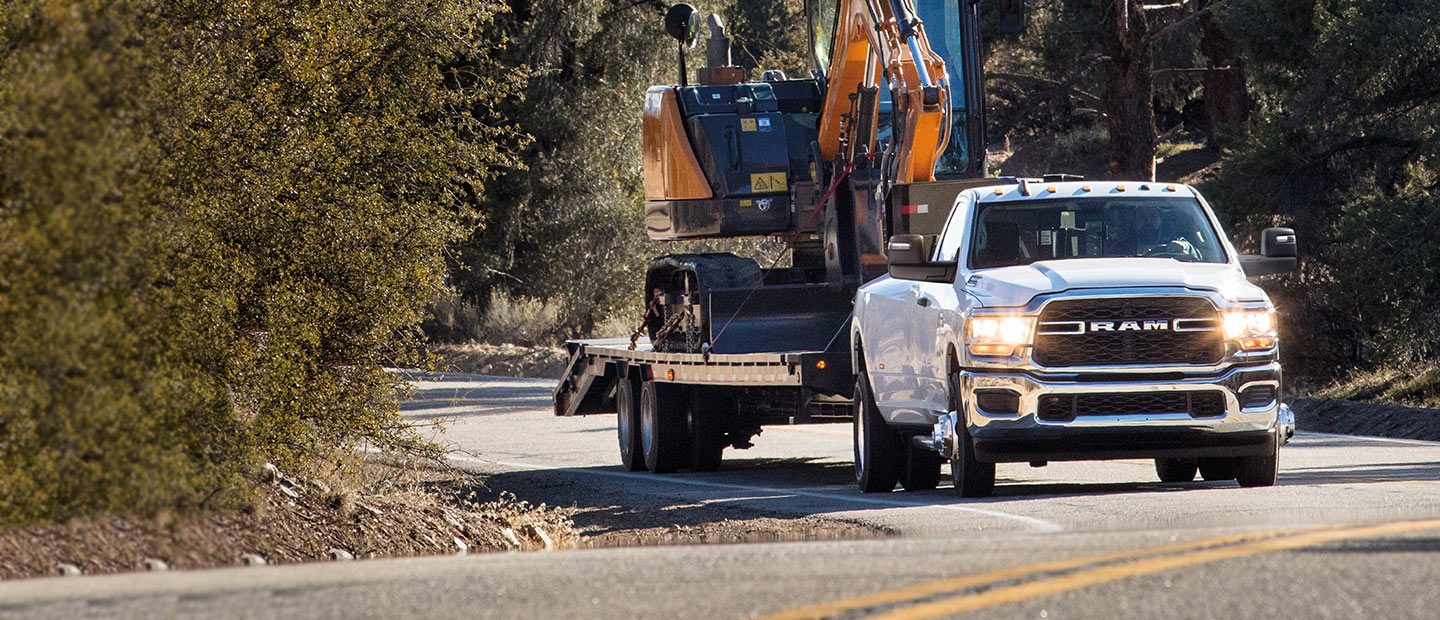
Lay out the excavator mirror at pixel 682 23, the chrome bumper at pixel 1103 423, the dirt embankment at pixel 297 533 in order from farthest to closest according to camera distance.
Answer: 1. the excavator mirror at pixel 682 23
2. the chrome bumper at pixel 1103 423
3. the dirt embankment at pixel 297 533

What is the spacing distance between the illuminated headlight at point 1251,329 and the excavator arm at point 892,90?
15.4ft

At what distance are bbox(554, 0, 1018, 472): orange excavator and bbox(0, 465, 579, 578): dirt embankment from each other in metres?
2.47

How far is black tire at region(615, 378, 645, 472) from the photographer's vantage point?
2028 centimetres

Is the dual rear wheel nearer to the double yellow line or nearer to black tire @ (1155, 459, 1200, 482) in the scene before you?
black tire @ (1155, 459, 1200, 482)

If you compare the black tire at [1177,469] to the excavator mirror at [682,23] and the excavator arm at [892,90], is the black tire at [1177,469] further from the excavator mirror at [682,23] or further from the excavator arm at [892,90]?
the excavator mirror at [682,23]

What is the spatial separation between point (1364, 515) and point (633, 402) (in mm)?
9170

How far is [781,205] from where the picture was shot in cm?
2102

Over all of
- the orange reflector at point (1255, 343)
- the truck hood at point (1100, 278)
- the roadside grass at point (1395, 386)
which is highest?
the truck hood at point (1100, 278)

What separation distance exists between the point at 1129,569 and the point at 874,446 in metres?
6.75

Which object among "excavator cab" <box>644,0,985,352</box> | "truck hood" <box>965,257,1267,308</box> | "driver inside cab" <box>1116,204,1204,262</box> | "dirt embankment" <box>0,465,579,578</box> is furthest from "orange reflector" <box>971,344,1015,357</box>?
"excavator cab" <box>644,0,985,352</box>

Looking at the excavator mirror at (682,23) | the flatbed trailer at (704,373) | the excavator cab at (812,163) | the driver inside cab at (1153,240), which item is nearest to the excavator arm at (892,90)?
the excavator cab at (812,163)

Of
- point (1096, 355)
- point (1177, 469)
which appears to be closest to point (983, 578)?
point (1096, 355)

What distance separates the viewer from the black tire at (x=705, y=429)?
19.5m

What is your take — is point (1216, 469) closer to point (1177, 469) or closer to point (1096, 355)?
point (1177, 469)
